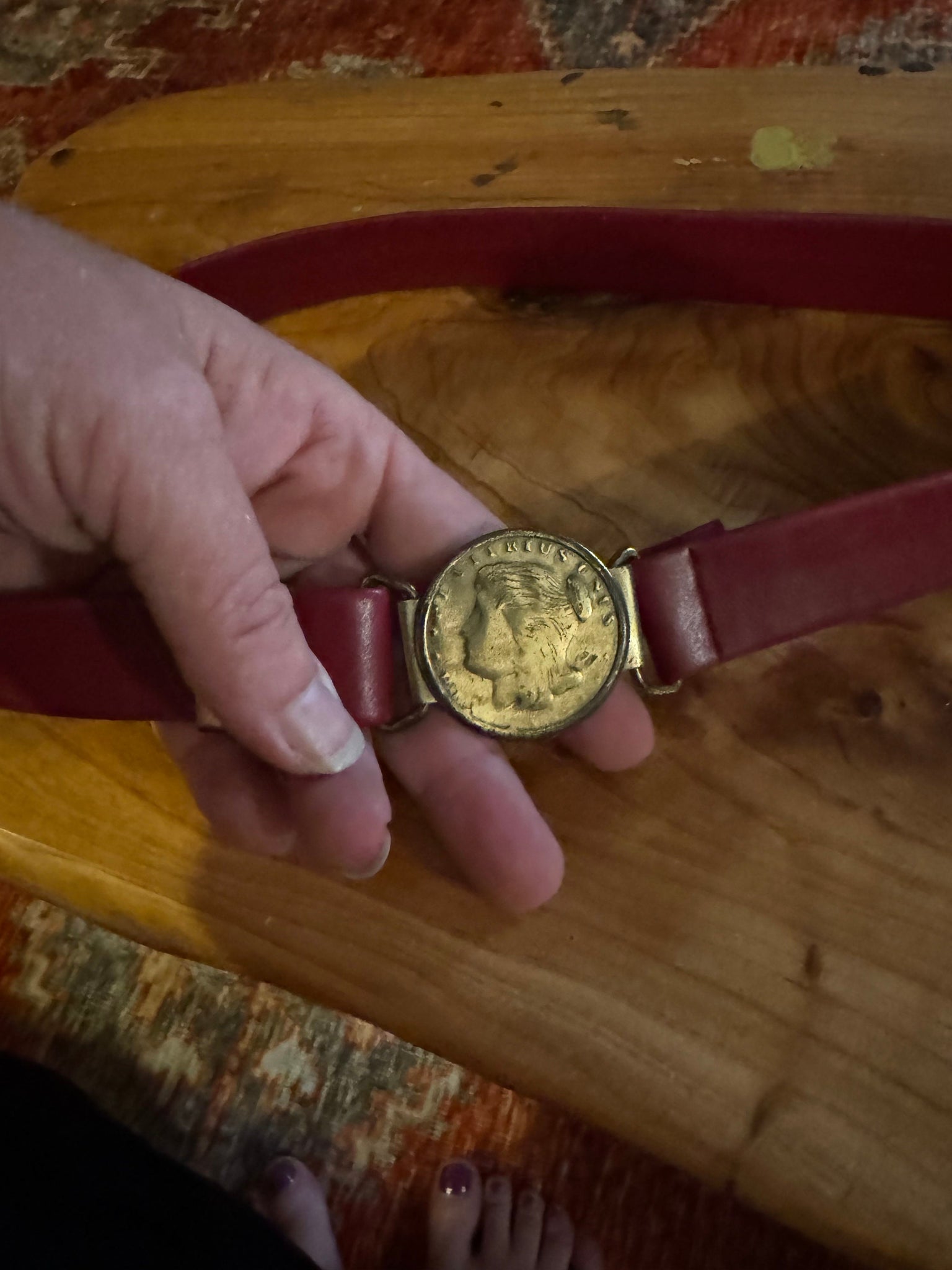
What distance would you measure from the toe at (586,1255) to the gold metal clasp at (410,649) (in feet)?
2.89

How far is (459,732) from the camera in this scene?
75cm

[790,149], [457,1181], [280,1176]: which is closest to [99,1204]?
[280,1176]

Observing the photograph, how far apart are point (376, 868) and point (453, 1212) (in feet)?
2.39

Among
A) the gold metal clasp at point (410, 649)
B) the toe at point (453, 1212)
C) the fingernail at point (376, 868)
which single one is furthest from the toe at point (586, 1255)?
the gold metal clasp at point (410, 649)

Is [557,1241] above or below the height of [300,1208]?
below

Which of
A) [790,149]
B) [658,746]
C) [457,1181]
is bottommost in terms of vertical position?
[457,1181]

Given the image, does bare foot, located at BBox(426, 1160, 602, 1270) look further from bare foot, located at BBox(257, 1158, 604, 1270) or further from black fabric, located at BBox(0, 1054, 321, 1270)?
black fabric, located at BBox(0, 1054, 321, 1270)

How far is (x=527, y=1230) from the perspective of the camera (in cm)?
125

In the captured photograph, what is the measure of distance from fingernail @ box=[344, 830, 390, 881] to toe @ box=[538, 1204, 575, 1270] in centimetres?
75

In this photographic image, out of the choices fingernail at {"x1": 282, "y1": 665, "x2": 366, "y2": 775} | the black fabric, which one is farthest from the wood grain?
the black fabric

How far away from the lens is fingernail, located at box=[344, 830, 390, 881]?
732 millimetres

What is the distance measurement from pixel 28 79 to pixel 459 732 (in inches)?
54.1

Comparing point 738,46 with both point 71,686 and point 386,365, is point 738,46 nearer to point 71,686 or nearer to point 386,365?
point 386,365

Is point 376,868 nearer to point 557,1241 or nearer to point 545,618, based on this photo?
point 545,618
